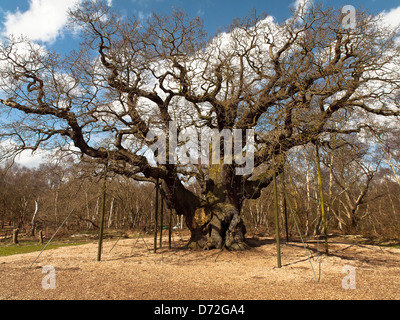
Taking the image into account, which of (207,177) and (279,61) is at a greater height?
(279,61)

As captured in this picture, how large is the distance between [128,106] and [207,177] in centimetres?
392

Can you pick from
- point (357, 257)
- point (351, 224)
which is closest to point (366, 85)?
point (357, 257)

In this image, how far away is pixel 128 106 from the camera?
869 cm

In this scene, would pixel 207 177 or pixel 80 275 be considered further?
pixel 207 177

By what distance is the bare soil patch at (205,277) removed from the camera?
4.36 meters

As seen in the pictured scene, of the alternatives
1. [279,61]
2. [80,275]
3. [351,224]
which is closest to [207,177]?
[279,61]

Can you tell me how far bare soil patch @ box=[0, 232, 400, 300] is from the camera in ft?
14.3

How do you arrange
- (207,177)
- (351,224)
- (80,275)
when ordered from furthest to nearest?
(351,224), (207,177), (80,275)

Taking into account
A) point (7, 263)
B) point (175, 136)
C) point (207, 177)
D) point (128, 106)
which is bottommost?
point (7, 263)

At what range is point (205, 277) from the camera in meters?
Result: 5.62
